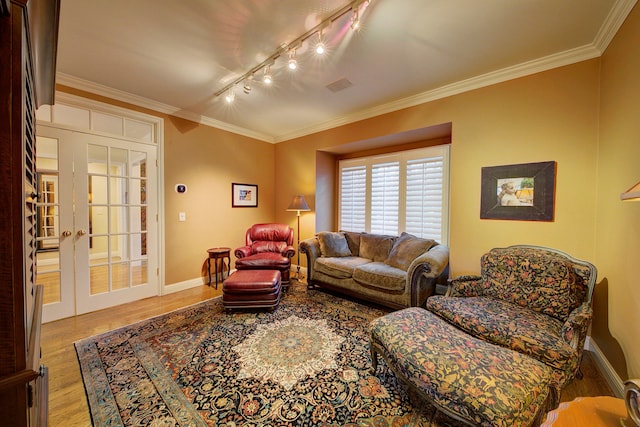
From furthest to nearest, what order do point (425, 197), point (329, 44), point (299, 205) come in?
point (299, 205) < point (425, 197) < point (329, 44)

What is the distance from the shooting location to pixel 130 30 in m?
2.05

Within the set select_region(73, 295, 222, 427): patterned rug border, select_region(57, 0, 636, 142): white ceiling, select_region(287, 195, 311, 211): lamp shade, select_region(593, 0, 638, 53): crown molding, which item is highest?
select_region(57, 0, 636, 142): white ceiling

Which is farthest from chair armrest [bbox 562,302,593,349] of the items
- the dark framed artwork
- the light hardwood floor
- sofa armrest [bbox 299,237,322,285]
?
sofa armrest [bbox 299,237,322,285]

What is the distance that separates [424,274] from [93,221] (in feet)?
13.8

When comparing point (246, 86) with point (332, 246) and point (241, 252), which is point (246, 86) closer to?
point (241, 252)

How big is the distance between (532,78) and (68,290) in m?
5.54

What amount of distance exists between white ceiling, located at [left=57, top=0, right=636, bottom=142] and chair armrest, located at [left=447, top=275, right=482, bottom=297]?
2147 millimetres

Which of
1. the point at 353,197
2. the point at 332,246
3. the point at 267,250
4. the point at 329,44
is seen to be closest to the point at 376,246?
the point at 332,246

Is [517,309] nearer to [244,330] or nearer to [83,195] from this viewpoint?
[244,330]

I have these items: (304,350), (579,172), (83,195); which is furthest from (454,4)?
(83,195)

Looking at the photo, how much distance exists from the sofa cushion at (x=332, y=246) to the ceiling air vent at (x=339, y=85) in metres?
2.11

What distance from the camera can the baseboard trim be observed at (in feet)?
5.69

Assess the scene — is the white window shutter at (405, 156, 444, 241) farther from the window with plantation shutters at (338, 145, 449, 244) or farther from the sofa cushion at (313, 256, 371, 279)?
the sofa cushion at (313, 256, 371, 279)

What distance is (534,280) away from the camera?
2127 mm
